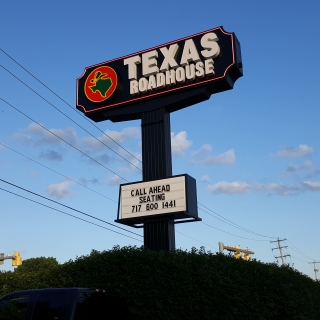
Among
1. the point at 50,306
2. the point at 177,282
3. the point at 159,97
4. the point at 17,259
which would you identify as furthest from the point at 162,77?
the point at 17,259

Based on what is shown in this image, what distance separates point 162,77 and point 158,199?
16.8ft

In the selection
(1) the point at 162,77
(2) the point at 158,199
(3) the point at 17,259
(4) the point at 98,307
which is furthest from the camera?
(3) the point at 17,259

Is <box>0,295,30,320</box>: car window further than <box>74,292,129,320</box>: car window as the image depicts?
Yes

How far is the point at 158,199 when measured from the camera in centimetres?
1664

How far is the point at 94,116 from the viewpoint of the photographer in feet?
65.0

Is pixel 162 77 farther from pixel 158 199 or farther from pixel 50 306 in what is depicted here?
pixel 50 306

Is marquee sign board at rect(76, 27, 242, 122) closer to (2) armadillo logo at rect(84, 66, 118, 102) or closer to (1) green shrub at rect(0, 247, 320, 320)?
(2) armadillo logo at rect(84, 66, 118, 102)

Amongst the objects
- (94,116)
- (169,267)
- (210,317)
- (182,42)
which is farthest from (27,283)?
(182,42)

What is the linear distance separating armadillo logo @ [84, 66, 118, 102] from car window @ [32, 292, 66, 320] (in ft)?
36.8

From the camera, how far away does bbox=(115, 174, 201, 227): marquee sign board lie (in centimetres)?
1625

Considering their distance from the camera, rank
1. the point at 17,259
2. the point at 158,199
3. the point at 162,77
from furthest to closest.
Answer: the point at 17,259 → the point at 162,77 → the point at 158,199

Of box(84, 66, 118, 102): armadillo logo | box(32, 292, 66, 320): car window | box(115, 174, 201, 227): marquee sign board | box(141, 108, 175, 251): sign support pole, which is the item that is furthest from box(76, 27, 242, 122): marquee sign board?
box(32, 292, 66, 320): car window

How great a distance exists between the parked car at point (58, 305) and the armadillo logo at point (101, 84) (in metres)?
11.1

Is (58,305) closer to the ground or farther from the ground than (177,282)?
closer to the ground
